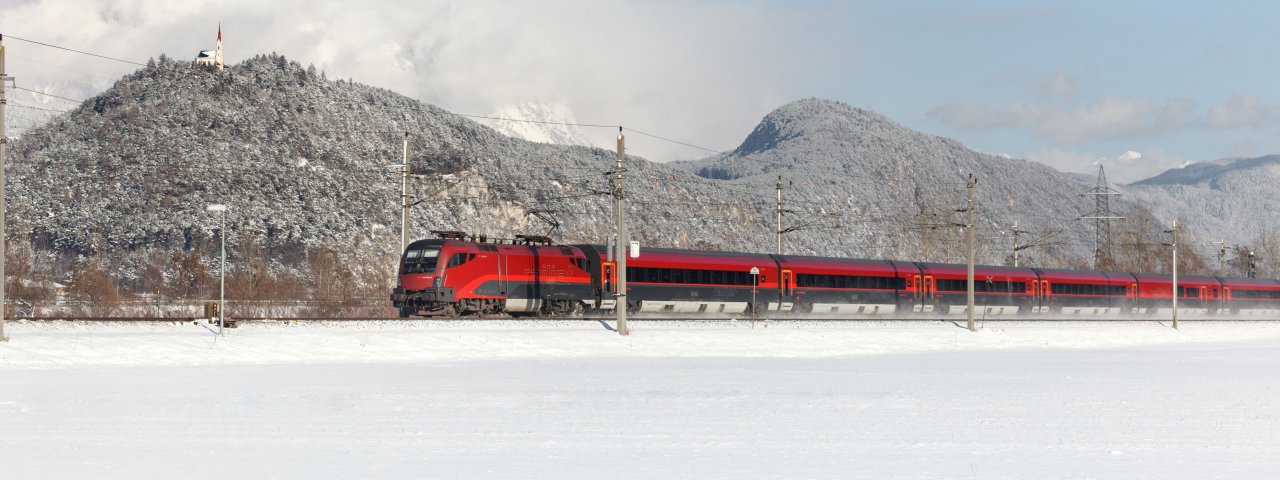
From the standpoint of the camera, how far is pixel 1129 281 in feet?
252

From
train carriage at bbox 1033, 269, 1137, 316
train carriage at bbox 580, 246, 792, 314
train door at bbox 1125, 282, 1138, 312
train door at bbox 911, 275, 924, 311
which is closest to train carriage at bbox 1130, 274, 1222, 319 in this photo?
train door at bbox 1125, 282, 1138, 312

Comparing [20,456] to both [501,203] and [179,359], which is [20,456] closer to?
[179,359]

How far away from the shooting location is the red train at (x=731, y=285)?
1823 inches

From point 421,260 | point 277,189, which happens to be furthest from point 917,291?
point 277,189

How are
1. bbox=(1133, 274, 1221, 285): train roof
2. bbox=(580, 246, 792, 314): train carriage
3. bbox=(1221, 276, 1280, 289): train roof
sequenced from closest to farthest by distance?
bbox=(580, 246, 792, 314): train carriage < bbox=(1133, 274, 1221, 285): train roof < bbox=(1221, 276, 1280, 289): train roof

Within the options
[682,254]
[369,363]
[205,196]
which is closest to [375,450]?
[369,363]

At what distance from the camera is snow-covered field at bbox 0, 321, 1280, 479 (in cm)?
1655

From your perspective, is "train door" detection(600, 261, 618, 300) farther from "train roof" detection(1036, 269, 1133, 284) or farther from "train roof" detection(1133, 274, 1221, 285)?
"train roof" detection(1133, 274, 1221, 285)

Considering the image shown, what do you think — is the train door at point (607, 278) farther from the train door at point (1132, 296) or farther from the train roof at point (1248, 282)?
the train roof at point (1248, 282)

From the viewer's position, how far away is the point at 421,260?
151 feet

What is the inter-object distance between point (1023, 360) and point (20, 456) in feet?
103

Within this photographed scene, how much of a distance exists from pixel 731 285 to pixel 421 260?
591 inches

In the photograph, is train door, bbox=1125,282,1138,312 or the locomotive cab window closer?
the locomotive cab window

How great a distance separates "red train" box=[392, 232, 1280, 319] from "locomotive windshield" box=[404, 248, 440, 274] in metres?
0.05
